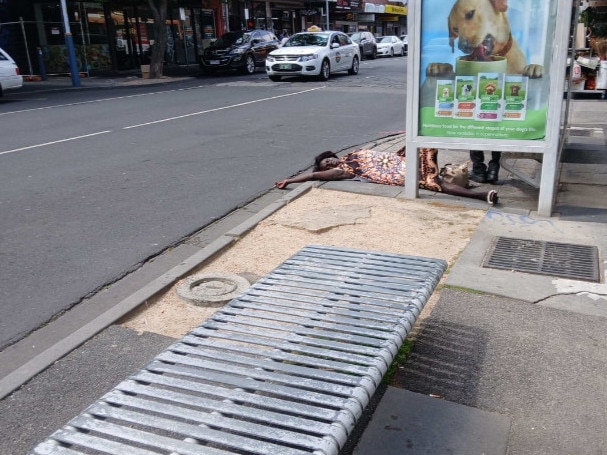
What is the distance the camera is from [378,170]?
742 centimetres

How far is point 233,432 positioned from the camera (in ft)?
6.89


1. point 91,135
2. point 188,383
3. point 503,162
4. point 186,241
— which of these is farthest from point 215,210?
point 91,135

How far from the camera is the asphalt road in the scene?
191 inches

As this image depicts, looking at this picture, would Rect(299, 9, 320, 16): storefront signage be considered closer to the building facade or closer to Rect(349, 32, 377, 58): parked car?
the building facade

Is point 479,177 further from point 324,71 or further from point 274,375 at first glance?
point 324,71

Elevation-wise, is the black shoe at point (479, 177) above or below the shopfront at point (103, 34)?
below

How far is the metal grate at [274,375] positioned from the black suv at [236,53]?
2336cm

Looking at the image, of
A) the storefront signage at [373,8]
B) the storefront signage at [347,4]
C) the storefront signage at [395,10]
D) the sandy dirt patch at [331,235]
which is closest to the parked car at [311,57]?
the sandy dirt patch at [331,235]

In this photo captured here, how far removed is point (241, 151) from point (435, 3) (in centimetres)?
431

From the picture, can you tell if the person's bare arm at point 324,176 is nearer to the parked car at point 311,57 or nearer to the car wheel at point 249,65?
the parked car at point 311,57

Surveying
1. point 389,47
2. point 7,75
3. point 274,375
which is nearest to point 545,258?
point 274,375

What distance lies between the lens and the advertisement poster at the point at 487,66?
18.6 ft

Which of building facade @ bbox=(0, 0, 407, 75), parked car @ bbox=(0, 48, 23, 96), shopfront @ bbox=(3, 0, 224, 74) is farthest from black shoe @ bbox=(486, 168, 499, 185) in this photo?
shopfront @ bbox=(3, 0, 224, 74)

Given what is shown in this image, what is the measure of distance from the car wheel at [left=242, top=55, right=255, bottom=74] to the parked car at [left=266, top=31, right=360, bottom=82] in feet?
11.3
